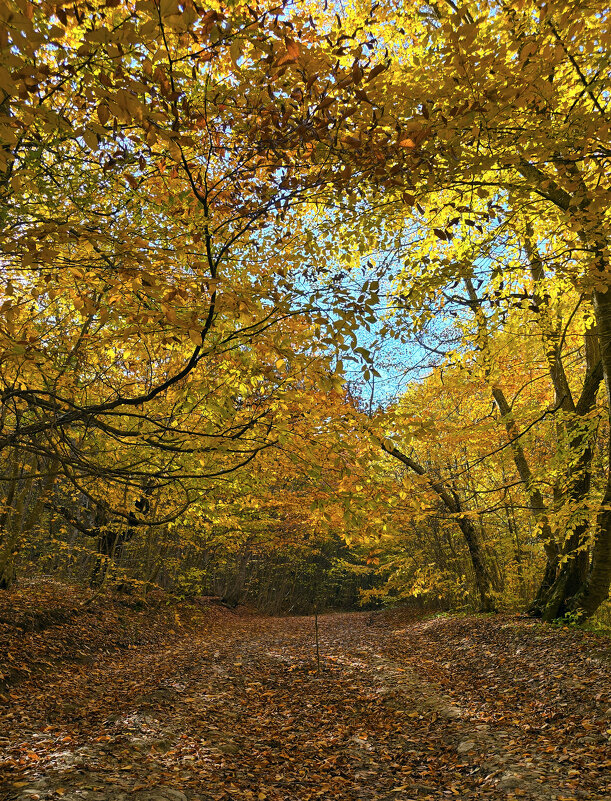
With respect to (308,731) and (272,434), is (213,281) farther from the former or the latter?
(308,731)

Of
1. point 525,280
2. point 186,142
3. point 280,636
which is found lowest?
point 280,636

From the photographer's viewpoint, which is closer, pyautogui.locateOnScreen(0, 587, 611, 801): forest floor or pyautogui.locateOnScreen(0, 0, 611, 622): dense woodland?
pyautogui.locateOnScreen(0, 0, 611, 622): dense woodland

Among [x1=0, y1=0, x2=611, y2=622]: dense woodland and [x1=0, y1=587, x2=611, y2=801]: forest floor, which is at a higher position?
[x1=0, y1=0, x2=611, y2=622]: dense woodland

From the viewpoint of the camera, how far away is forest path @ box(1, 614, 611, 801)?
430cm

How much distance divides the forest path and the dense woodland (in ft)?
6.74

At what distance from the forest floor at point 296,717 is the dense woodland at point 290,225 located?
2014mm

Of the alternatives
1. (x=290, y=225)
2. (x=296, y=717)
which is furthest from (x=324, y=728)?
(x=290, y=225)

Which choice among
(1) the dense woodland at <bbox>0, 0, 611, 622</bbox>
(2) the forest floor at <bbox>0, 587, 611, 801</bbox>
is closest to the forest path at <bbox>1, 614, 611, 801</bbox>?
(2) the forest floor at <bbox>0, 587, 611, 801</bbox>

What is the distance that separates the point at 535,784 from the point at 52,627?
8719 millimetres

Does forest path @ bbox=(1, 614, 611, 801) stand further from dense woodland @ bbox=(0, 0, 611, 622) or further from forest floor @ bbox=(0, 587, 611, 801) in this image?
dense woodland @ bbox=(0, 0, 611, 622)

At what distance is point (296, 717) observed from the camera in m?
6.54

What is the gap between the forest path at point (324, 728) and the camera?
14.1ft

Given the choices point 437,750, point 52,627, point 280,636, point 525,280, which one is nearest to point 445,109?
point 525,280

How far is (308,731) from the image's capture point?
6.04 m
